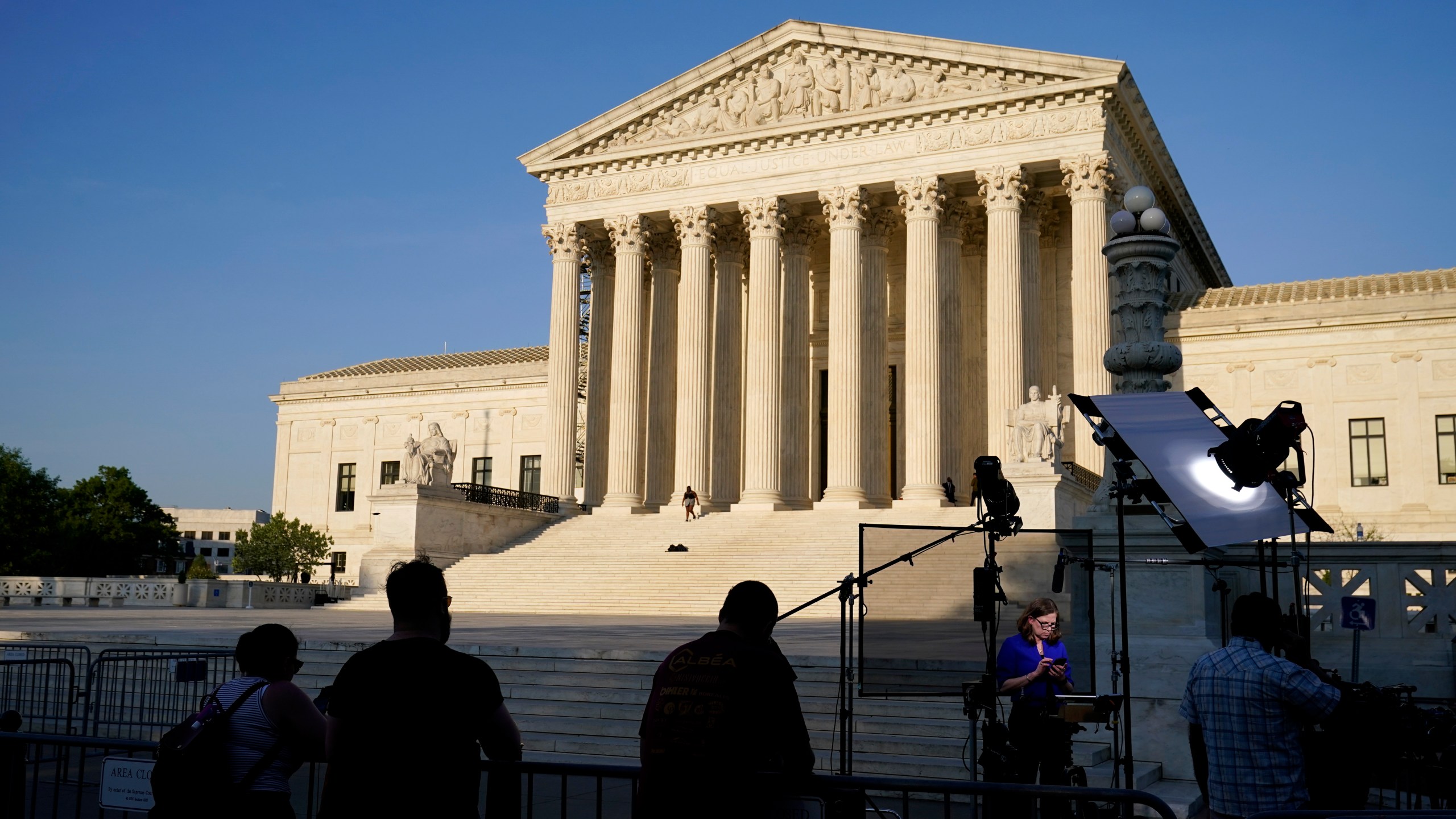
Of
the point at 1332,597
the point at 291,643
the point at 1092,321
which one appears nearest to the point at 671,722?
the point at 291,643

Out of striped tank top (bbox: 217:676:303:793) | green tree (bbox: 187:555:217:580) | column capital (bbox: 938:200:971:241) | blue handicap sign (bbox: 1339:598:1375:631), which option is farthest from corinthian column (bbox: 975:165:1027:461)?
green tree (bbox: 187:555:217:580)

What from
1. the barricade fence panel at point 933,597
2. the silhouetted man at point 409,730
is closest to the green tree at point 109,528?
the barricade fence panel at point 933,597

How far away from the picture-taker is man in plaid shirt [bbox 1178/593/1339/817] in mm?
5969

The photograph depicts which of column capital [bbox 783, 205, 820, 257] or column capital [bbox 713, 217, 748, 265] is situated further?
column capital [bbox 713, 217, 748, 265]

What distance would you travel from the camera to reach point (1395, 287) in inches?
1715

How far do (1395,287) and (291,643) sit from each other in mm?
45531

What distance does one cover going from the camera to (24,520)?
69375mm

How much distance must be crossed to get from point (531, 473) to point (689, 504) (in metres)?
19.1

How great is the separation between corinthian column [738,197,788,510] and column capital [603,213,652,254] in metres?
4.06

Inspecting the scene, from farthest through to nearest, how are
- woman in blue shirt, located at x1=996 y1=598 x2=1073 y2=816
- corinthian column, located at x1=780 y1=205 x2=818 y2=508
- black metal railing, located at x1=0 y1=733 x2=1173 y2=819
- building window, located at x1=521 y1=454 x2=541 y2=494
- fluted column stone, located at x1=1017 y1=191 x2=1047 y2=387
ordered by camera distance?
building window, located at x1=521 y1=454 x2=541 y2=494, corinthian column, located at x1=780 y1=205 x2=818 y2=508, fluted column stone, located at x1=1017 y1=191 x2=1047 y2=387, woman in blue shirt, located at x1=996 y1=598 x2=1073 y2=816, black metal railing, located at x1=0 y1=733 x2=1173 y2=819

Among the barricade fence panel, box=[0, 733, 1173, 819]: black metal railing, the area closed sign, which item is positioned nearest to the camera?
box=[0, 733, 1173, 819]: black metal railing

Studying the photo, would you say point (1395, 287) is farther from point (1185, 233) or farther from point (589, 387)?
point (589, 387)

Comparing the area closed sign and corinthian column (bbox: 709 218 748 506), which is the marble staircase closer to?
corinthian column (bbox: 709 218 748 506)

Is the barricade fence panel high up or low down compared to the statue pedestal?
down
